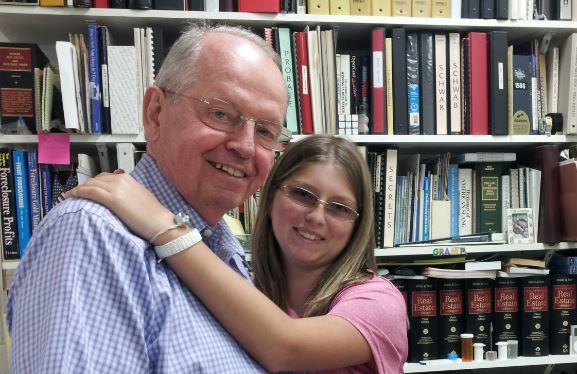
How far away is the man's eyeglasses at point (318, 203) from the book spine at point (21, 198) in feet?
3.16

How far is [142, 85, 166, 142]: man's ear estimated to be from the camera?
875 mm

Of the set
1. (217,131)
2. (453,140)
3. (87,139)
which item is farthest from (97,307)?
(453,140)

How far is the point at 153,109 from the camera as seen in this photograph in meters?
0.88

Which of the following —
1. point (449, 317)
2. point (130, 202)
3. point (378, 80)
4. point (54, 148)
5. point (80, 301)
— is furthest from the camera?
point (449, 317)

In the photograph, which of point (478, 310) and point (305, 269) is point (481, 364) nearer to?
point (478, 310)

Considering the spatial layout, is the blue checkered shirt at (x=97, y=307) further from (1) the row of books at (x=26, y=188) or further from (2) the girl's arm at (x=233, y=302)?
(1) the row of books at (x=26, y=188)

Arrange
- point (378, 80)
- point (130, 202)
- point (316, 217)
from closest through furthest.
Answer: point (130, 202) → point (316, 217) → point (378, 80)

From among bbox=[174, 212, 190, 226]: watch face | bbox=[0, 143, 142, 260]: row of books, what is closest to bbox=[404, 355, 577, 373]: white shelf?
bbox=[0, 143, 142, 260]: row of books

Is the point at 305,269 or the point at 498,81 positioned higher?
the point at 498,81

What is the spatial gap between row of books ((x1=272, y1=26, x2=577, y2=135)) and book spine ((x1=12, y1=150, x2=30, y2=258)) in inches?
37.1

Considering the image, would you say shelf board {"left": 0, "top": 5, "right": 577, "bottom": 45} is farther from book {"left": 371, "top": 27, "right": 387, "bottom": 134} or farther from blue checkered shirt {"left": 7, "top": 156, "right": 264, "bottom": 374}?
blue checkered shirt {"left": 7, "top": 156, "right": 264, "bottom": 374}

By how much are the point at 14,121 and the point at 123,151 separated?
0.38m

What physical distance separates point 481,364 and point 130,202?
1.69 meters

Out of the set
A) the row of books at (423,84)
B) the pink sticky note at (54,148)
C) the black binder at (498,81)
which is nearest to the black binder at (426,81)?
the row of books at (423,84)
